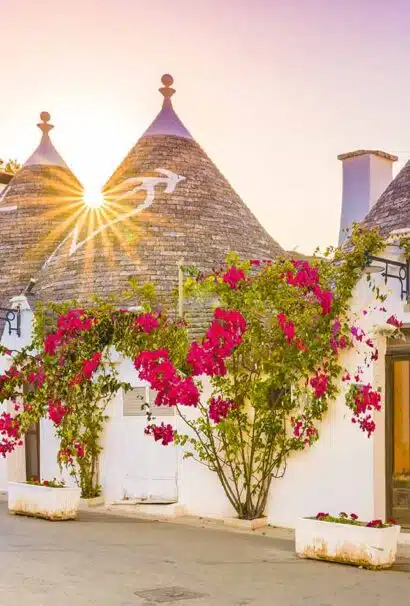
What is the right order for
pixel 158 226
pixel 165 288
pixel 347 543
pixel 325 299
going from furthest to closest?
pixel 158 226 → pixel 165 288 → pixel 325 299 → pixel 347 543

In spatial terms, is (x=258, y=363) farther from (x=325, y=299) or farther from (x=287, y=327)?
(x=325, y=299)

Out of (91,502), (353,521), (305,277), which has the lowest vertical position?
(91,502)

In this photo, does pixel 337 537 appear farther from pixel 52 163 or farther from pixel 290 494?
pixel 52 163

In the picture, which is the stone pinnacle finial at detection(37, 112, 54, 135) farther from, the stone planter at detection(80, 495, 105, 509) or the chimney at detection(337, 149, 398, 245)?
the stone planter at detection(80, 495, 105, 509)

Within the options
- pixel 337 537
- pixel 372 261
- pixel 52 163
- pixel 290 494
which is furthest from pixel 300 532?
pixel 52 163

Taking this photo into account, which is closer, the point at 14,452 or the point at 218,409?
the point at 218,409

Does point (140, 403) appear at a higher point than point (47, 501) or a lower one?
higher

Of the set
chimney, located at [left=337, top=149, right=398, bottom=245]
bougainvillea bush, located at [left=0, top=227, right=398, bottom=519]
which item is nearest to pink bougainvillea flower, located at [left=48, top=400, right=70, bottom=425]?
bougainvillea bush, located at [left=0, top=227, right=398, bottom=519]

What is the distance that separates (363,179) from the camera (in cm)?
2120

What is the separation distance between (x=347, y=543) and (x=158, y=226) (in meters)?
9.52

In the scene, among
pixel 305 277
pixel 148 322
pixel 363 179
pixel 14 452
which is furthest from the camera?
pixel 363 179

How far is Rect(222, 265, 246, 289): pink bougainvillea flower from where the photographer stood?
46.6 feet

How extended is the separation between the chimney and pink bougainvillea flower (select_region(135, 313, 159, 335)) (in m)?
6.60

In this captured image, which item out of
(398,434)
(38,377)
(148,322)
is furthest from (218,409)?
(38,377)
